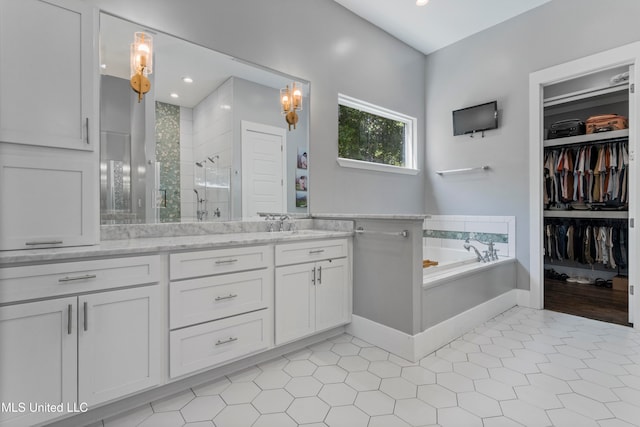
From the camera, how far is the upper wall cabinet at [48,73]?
4.55ft

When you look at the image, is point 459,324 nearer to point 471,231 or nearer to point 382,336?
point 382,336

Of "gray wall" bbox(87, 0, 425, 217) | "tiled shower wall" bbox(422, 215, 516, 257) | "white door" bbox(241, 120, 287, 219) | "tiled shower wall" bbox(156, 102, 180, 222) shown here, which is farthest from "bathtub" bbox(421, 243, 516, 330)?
"tiled shower wall" bbox(156, 102, 180, 222)

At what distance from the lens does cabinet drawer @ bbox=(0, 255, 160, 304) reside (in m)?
1.25

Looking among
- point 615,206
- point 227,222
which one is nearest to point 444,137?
point 615,206

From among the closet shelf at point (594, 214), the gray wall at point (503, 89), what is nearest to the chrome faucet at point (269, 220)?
the gray wall at point (503, 89)

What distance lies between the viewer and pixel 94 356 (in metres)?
1.41

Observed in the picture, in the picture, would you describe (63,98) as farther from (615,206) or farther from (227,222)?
(615,206)

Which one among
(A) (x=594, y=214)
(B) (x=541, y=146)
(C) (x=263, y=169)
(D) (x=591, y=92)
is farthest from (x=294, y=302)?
(D) (x=591, y=92)

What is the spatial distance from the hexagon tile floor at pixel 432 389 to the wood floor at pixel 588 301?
0.60 m

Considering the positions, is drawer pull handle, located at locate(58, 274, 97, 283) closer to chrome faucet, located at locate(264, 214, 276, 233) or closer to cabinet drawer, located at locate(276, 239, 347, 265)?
cabinet drawer, located at locate(276, 239, 347, 265)

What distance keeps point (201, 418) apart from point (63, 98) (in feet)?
5.54

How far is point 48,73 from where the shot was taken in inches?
58.2

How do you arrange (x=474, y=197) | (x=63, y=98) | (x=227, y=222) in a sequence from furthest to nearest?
(x=474, y=197), (x=227, y=222), (x=63, y=98)

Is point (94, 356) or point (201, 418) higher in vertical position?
point (94, 356)
